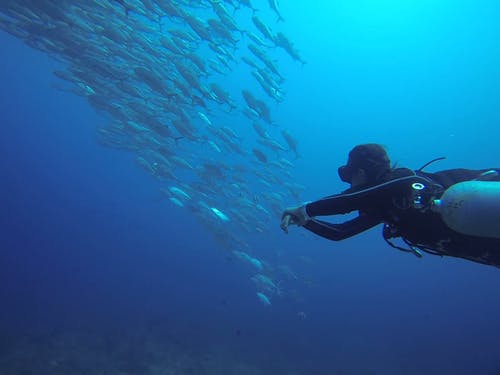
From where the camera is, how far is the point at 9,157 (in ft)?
173

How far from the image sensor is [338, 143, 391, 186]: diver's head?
121 inches

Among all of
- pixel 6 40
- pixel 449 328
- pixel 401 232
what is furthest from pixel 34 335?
pixel 6 40

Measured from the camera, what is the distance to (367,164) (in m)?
3.12

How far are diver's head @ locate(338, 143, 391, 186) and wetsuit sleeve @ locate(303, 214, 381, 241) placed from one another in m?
0.45

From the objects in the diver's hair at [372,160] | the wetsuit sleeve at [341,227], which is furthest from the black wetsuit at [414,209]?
the wetsuit sleeve at [341,227]

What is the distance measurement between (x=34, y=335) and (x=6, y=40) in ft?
133

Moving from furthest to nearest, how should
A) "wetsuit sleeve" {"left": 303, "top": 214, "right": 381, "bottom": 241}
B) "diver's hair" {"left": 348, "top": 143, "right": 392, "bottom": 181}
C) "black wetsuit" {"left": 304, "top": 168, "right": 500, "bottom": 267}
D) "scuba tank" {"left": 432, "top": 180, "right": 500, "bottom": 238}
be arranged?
"wetsuit sleeve" {"left": 303, "top": 214, "right": 381, "bottom": 241}, "diver's hair" {"left": 348, "top": 143, "right": 392, "bottom": 181}, "black wetsuit" {"left": 304, "top": 168, "right": 500, "bottom": 267}, "scuba tank" {"left": 432, "top": 180, "right": 500, "bottom": 238}

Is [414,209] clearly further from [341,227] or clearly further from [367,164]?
[341,227]

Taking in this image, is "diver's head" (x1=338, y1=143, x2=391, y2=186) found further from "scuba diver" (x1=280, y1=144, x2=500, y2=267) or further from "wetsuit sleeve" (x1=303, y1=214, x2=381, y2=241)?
"wetsuit sleeve" (x1=303, y1=214, x2=381, y2=241)

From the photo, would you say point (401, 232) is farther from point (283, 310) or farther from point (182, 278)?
point (182, 278)

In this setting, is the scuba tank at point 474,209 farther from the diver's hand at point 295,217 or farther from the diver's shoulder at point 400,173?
the diver's hand at point 295,217

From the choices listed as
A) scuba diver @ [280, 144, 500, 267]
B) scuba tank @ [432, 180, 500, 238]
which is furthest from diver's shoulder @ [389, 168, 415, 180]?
scuba tank @ [432, 180, 500, 238]

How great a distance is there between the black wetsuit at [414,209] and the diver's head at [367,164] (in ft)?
0.44

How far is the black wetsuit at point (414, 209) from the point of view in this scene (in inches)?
109
